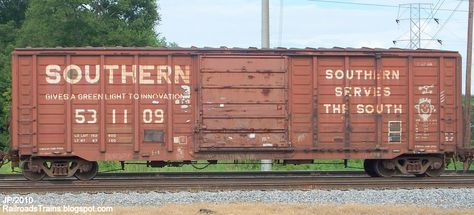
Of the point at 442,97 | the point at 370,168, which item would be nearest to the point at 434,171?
the point at 370,168

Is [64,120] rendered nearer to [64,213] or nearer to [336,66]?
[64,213]

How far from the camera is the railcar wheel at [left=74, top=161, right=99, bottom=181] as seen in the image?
14117 mm

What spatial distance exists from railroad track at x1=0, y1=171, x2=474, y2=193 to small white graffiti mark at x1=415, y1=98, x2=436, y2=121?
57.4 inches

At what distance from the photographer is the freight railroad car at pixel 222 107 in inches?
549

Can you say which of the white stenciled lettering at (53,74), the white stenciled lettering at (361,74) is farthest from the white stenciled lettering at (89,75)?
the white stenciled lettering at (361,74)

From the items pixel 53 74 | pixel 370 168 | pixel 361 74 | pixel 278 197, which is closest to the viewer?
pixel 278 197

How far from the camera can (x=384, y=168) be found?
15.0 m

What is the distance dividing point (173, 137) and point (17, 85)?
3.57 meters

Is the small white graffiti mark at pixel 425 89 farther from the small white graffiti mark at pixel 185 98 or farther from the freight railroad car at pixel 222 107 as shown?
the small white graffiti mark at pixel 185 98

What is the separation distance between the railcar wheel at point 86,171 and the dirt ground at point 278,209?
14.6 ft

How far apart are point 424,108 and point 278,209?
6334 mm

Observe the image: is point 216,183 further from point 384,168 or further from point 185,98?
point 384,168

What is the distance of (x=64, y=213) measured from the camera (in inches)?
369

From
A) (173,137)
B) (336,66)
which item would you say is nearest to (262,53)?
(336,66)
